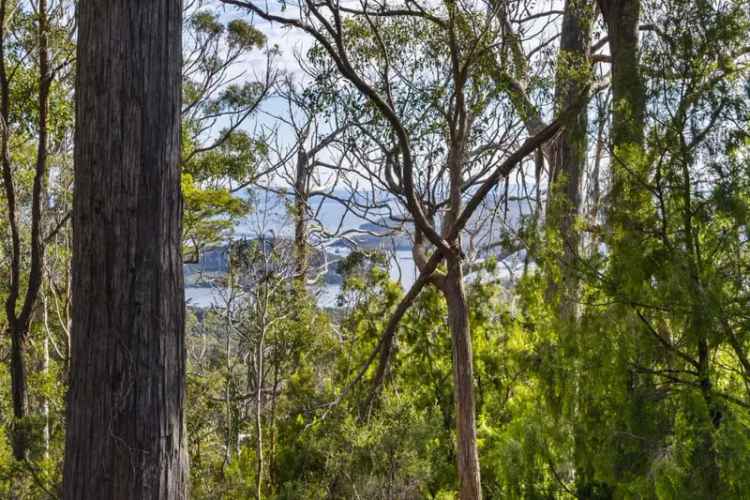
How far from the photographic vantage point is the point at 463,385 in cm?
607

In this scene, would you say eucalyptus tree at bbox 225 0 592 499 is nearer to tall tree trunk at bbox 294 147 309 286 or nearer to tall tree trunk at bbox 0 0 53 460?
tall tree trunk at bbox 0 0 53 460

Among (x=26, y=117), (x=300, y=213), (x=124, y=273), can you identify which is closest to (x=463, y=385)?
(x=124, y=273)

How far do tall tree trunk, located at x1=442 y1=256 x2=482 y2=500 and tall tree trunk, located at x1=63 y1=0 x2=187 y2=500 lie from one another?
3.15 m

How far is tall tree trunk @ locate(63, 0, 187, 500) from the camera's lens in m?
3.00

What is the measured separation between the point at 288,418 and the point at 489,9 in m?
3.93

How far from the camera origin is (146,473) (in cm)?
302

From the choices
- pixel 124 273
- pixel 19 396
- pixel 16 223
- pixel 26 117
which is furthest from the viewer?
pixel 26 117

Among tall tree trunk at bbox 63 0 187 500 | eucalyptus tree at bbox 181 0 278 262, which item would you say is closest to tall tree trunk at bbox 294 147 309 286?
eucalyptus tree at bbox 181 0 278 262

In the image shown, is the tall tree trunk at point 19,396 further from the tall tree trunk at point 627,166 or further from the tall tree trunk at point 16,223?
the tall tree trunk at point 627,166

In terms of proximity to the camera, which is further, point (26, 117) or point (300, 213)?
point (300, 213)

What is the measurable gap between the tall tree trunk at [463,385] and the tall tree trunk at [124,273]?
3.15 metres

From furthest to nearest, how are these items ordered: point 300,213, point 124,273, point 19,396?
point 300,213 < point 19,396 < point 124,273

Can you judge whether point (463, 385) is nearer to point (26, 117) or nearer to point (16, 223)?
point (16, 223)

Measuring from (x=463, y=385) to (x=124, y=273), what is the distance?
3.60m
